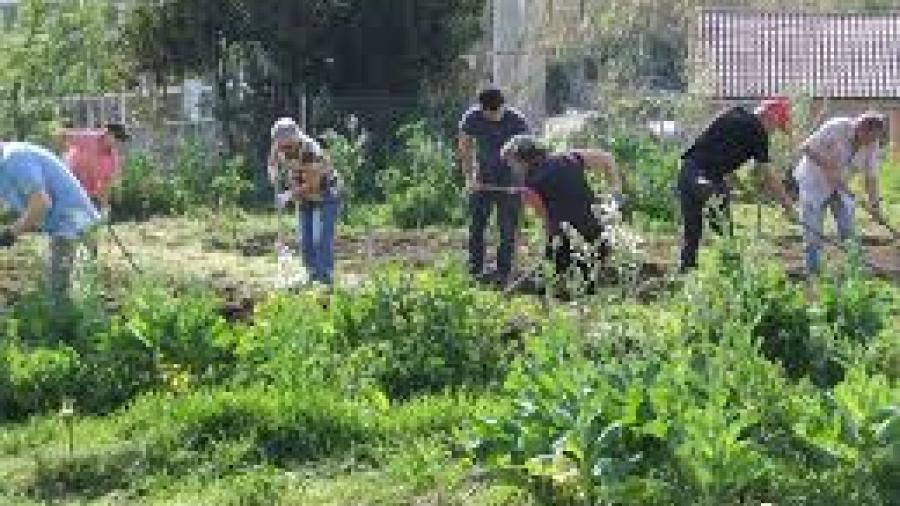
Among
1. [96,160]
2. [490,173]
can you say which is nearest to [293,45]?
[96,160]

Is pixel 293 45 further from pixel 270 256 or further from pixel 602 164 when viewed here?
pixel 602 164

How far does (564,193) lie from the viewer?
34.3ft

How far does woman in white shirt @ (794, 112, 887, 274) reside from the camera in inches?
427

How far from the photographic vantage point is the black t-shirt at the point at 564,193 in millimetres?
10461

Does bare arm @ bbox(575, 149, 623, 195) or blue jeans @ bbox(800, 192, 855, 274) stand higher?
bare arm @ bbox(575, 149, 623, 195)

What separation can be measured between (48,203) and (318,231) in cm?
323

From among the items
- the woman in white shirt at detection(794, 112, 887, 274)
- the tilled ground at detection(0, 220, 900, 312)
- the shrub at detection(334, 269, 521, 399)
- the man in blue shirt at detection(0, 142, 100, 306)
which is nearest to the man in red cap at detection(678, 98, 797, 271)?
the woman in white shirt at detection(794, 112, 887, 274)

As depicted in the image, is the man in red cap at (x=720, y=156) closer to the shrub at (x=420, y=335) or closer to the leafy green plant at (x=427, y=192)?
the shrub at (x=420, y=335)

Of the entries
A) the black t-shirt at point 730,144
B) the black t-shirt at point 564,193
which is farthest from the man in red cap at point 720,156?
the black t-shirt at point 564,193

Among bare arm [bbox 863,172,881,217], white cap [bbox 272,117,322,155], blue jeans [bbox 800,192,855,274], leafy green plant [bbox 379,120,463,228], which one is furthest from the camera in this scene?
leafy green plant [bbox 379,120,463,228]

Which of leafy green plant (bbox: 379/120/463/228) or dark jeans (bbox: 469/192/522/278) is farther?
leafy green plant (bbox: 379/120/463/228)

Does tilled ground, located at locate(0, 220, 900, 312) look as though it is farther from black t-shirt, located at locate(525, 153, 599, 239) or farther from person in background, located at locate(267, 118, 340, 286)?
black t-shirt, located at locate(525, 153, 599, 239)

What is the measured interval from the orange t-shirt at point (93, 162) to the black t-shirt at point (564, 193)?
12.2ft

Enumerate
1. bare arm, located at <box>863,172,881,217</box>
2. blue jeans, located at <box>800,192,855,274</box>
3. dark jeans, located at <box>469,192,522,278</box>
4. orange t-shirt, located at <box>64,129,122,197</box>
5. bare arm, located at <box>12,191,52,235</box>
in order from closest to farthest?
bare arm, located at <box>12,191,52,235</box> → bare arm, located at <box>863,172,881,217</box> → blue jeans, located at <box>800,192,855,274</box> → dark jeans, located at <box>469,192,522,278</box> → orange t-shirt, located at <box>64,129,122,197</box>
